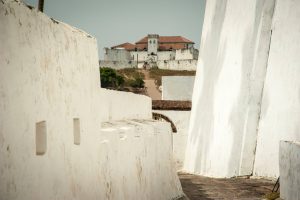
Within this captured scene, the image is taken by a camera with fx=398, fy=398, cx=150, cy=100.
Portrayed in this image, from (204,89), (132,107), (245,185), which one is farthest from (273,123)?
(132,107)

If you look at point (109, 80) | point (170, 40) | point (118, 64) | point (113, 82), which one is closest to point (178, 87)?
point (109, 80)

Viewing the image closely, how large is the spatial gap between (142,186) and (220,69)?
885 centimetres

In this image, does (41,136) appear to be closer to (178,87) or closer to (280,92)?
(280,92)

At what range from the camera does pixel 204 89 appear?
1647 centimetres

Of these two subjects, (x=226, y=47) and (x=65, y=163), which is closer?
(x=65, y=163)

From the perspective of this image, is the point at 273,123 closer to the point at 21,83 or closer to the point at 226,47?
the point at 226,47

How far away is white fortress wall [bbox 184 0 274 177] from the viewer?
12992 millimetres

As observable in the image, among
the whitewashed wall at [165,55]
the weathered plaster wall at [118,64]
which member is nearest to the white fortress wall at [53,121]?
the weathered plaster wall at [118,64]

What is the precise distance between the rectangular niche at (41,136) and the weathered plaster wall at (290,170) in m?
4.75

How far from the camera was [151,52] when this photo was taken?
97.8 metres

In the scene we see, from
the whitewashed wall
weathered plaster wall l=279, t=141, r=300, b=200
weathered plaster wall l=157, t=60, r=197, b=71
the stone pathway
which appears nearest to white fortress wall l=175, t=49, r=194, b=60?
the whitewashed wall

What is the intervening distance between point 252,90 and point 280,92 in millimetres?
1084

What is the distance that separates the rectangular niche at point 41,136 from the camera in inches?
144

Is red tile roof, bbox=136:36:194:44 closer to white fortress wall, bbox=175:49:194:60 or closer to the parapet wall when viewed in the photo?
white fortress wall, bbox=175:49:194:60
